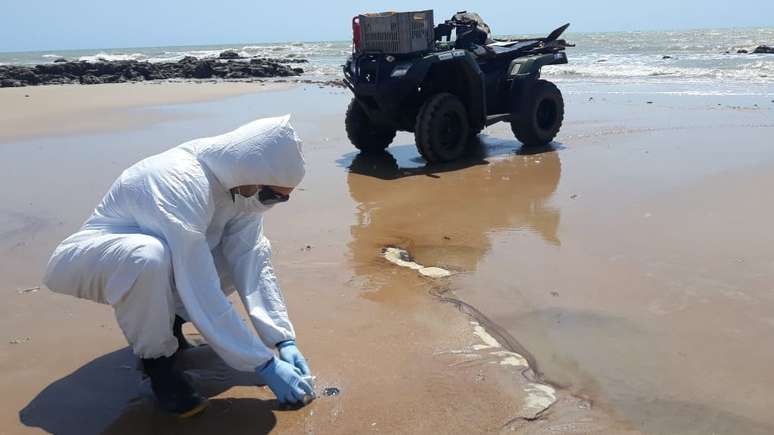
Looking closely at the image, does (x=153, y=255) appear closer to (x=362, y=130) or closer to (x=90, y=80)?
(x=362, y=130)

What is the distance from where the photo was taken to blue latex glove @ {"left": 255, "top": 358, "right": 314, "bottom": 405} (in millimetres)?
2494

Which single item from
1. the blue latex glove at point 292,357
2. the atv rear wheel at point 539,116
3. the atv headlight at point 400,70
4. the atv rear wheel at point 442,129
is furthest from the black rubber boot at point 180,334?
the atv rear wheel at point 539,116

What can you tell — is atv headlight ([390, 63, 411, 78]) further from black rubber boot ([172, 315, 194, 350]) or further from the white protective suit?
the white protective suit

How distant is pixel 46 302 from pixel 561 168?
4735 millimetres

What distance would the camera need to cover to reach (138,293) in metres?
2.40

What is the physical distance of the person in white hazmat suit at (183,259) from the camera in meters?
2.39

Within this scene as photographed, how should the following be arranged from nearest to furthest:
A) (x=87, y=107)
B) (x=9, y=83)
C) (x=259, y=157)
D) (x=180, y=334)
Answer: (x=259, y=157), (x=180, y=334), (x=87, y=107), (x=9, y=83)

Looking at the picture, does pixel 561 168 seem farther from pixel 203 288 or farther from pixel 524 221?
pixel 203 288

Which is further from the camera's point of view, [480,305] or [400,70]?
[400,70]

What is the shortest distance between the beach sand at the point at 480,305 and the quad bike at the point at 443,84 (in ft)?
1.65

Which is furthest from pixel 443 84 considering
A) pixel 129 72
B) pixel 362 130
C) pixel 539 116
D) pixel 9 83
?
pixel 129 72

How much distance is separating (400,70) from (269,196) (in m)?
4.36

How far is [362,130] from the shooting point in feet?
25.8

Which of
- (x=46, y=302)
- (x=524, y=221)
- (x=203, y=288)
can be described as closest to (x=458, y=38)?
(x=524, y=221)
